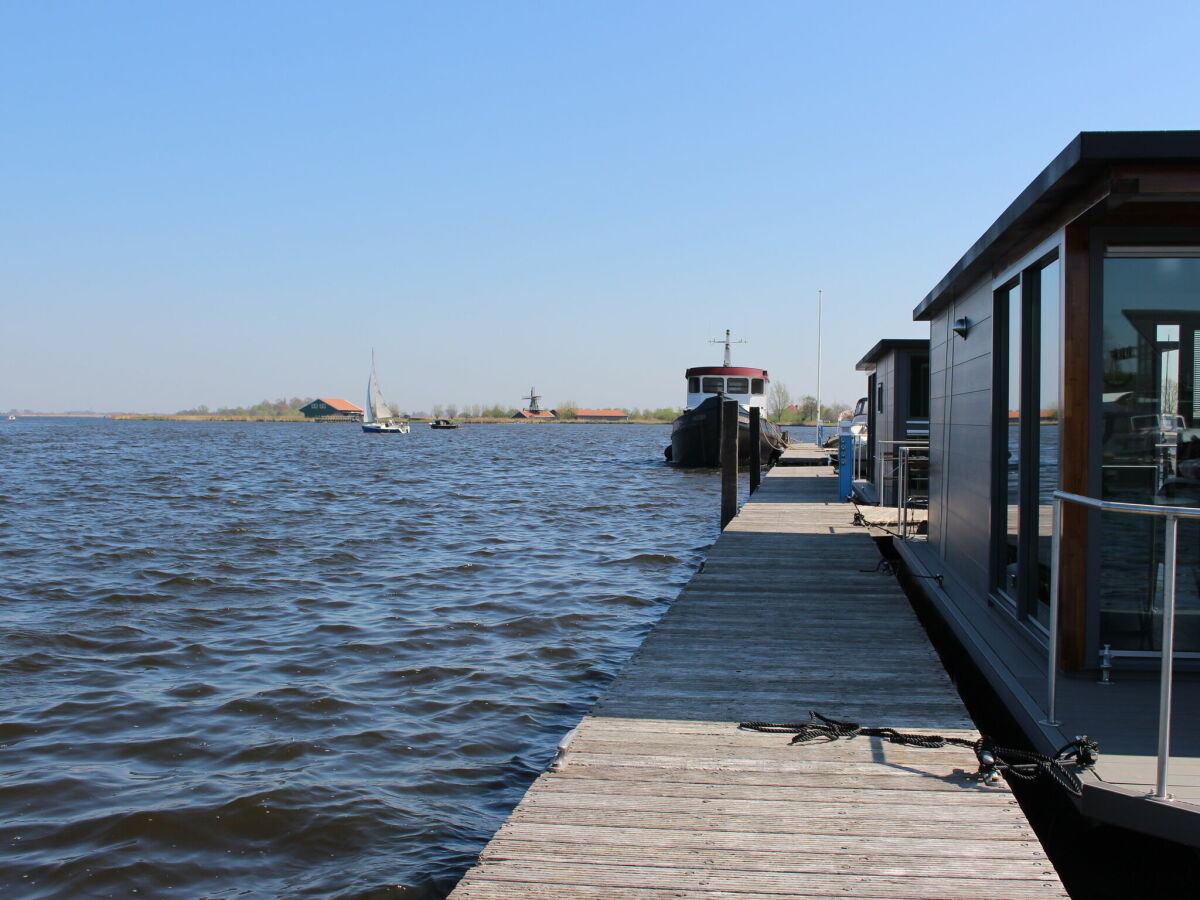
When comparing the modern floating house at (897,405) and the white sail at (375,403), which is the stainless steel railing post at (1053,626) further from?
the white sail at (375,403)

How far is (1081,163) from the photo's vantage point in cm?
431

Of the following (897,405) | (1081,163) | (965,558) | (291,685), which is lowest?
(291,685)

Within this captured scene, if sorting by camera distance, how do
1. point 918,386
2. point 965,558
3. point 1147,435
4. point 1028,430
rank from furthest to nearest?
1. point 918,386
2. point 965,558
3. point 1028,430
4. point 1147,435

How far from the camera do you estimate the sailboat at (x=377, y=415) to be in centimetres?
9069

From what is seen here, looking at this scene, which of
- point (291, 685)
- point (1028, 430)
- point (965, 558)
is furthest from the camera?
point (965, 558)

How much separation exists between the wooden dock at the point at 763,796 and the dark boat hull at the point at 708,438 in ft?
82.4

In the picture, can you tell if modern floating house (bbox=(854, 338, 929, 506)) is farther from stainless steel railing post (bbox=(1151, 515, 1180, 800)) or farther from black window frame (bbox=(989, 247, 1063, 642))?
stainless steel railing post (bbox=(1151, 515, 1180, 800))

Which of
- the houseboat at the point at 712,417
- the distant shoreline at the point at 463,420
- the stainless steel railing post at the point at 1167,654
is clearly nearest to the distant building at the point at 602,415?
the distant shoreline at the point at 463,420

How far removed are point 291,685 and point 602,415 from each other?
176 metres

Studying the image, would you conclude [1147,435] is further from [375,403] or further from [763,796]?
[375,403]

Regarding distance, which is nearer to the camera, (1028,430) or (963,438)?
(1028,430)

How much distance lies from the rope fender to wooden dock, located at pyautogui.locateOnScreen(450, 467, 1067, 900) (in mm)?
61

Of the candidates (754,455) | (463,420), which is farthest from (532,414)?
(754,455)

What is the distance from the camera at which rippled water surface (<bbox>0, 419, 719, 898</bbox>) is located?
16.0 feet
